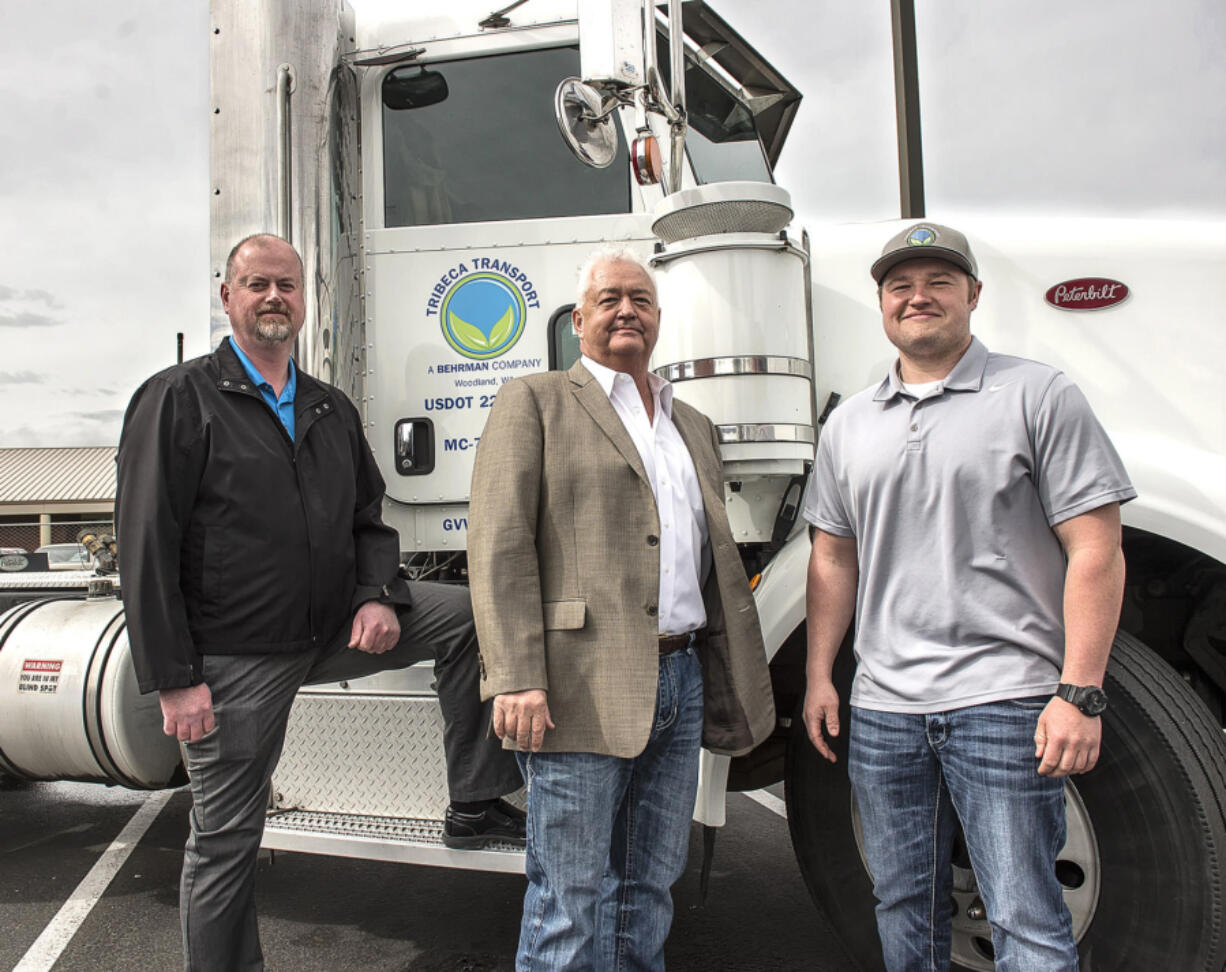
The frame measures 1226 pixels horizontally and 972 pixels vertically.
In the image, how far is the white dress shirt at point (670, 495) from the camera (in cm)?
203

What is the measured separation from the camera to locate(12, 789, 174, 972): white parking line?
3.18m

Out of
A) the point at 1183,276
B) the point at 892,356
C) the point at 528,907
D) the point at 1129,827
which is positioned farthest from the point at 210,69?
the point at 1129,827

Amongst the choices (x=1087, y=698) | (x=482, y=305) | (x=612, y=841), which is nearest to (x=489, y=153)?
(x=482, y=305)

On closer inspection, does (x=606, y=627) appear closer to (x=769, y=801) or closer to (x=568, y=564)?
(x=568, y=564)

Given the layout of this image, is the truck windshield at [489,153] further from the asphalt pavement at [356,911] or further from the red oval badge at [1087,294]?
the asphalt pavement at [356,911]

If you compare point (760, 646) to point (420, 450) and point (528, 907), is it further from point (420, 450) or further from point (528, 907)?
point (420, 450)

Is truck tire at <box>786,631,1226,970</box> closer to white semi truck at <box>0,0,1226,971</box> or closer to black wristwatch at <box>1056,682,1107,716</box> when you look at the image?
white semi truck at <box>0,0,1226,971</box>

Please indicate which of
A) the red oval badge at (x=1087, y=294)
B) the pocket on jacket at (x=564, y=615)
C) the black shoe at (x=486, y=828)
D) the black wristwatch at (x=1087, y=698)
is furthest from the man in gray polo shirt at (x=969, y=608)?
the black shoe at (x=486, y=828)

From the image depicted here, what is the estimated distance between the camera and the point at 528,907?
1977 mm

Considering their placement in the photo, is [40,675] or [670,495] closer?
[670,495]

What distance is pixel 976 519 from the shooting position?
6.16 ft

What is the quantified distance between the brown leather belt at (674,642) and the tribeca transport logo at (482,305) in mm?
1245

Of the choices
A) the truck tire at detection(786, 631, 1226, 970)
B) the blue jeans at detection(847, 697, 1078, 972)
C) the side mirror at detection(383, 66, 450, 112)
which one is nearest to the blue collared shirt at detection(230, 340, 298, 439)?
the side mirror at detection(383, 66, 450, 112)

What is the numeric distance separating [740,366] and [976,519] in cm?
83
